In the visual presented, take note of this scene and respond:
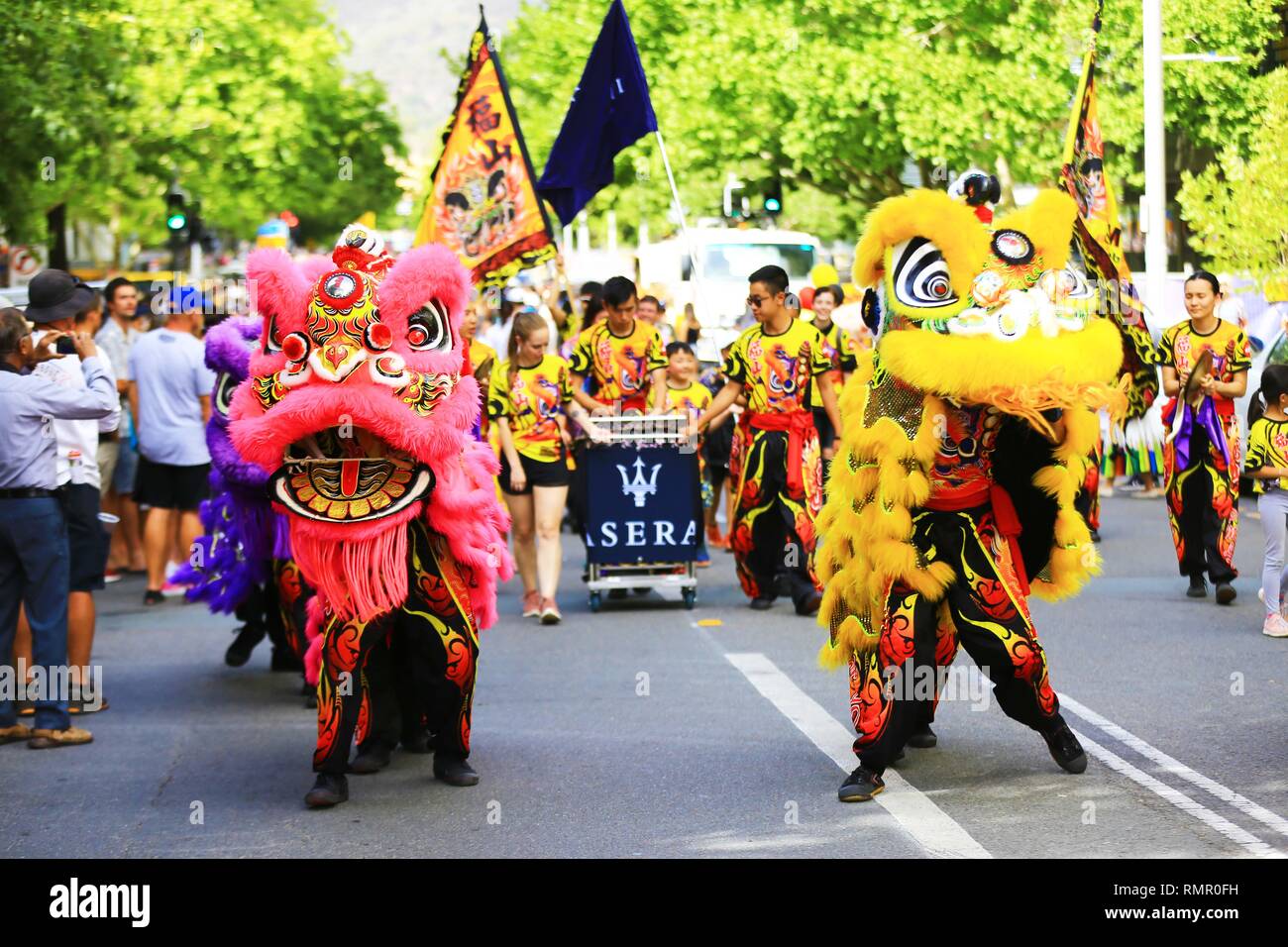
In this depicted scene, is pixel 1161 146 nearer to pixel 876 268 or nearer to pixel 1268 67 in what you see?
pixel 1268 67

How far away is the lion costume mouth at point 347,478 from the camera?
736 centimetres

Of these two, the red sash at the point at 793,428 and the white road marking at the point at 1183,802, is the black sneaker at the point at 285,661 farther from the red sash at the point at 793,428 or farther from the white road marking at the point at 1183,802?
the white road marking at the point at 1183,802

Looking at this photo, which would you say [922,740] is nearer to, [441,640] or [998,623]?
[998,623]

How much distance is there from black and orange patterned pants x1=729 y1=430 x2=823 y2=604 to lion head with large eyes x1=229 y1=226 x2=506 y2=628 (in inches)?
188

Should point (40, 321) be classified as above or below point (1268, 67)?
below

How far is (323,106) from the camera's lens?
5691 centimetres

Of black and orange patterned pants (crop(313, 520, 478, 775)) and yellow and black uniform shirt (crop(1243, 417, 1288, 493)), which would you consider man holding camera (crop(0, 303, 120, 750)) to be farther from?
yellow and black uniform shirt (crop(1243, 417, 1288, 493))

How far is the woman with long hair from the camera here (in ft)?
39.7

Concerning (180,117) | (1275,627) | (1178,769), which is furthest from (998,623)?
(180,117)

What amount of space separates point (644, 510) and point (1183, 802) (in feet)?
20.3

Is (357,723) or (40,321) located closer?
(357,723)

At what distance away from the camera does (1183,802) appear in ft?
22.9

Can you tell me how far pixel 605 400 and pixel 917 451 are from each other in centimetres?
589
